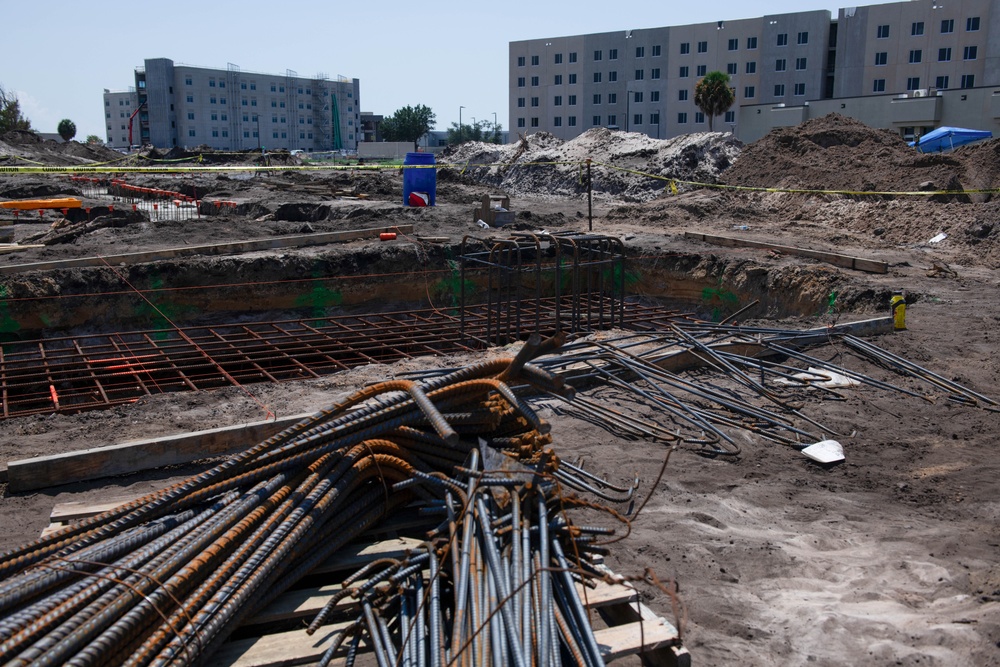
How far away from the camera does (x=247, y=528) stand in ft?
12.2

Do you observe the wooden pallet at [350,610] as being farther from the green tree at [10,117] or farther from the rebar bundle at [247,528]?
the green tree at [10,117]

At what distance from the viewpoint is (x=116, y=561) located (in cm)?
350

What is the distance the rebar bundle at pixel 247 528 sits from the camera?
3.10 metres

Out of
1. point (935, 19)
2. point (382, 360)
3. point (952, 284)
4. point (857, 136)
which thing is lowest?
point (382, 360)

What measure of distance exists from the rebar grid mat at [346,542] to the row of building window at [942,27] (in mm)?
56195

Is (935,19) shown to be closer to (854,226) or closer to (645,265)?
(854,226)

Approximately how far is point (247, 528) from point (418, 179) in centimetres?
1681

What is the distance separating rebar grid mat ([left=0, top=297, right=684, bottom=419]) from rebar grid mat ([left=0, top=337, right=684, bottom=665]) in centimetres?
391

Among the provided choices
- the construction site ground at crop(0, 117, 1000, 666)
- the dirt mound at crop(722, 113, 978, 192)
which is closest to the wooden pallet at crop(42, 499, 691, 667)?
the construction site ground at crop(0, 117, 1000, 666)

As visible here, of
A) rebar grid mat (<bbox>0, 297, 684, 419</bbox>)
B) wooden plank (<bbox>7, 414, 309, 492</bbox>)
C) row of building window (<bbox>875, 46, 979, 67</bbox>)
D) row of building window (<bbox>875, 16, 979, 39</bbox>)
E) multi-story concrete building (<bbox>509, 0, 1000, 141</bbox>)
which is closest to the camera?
wooden plank (<bbox>7, 414, 309, 492</bbox>)

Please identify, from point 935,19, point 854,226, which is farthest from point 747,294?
point 935,19

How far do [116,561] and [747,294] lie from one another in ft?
35.7

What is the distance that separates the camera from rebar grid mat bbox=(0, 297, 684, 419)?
8.76 metres

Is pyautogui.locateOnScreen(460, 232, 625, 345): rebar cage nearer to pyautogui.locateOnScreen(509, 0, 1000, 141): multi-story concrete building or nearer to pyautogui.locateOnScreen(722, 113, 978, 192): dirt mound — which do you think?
pyautogui.locateOnScreen(722, 113, 978, 192): dirt mound
